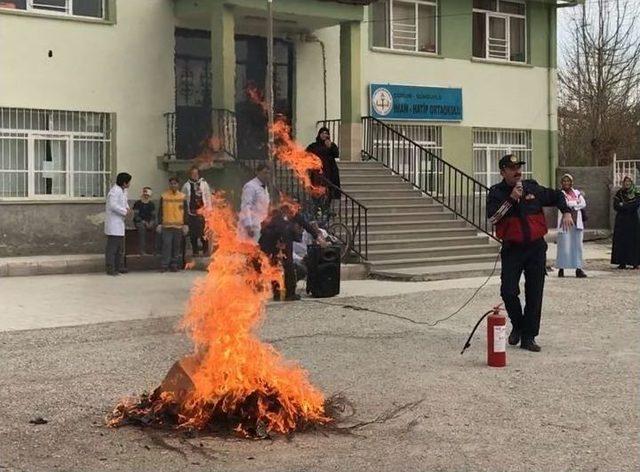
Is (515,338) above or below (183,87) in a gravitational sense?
below

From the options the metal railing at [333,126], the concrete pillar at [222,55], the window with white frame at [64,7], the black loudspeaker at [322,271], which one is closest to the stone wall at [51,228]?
the concrete pillar at [222,55]

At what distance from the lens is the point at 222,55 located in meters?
16.6

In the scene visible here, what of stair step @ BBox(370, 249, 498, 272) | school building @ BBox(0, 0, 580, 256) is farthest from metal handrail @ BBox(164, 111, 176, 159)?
stair step @ BBox(370, 249, 498, 272)

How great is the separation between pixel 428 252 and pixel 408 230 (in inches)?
33.9

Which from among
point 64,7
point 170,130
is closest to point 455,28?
point 170,130

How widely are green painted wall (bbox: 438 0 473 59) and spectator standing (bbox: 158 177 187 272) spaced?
9.15m

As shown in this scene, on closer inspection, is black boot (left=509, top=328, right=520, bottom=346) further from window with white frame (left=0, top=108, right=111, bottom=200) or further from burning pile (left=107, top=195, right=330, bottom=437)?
window with white frame (left=0, top=108, right=111, bottom=200)

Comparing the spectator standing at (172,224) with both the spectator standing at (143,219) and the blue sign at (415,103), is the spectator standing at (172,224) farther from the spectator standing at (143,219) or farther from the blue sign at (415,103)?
the blue sign at (415,103)

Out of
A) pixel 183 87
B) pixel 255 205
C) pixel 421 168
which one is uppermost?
pixel 183 87

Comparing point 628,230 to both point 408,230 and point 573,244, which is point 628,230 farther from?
point 408,230

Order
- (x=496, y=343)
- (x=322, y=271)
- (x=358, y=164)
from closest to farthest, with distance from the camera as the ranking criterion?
1. (x=496, y=343)
2. (x=322, y=271)
3. (x=358, y=164)

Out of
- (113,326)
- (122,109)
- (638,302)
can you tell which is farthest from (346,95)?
(113,326)

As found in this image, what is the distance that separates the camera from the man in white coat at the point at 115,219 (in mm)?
14828

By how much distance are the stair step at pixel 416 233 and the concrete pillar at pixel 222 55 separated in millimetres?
3829
